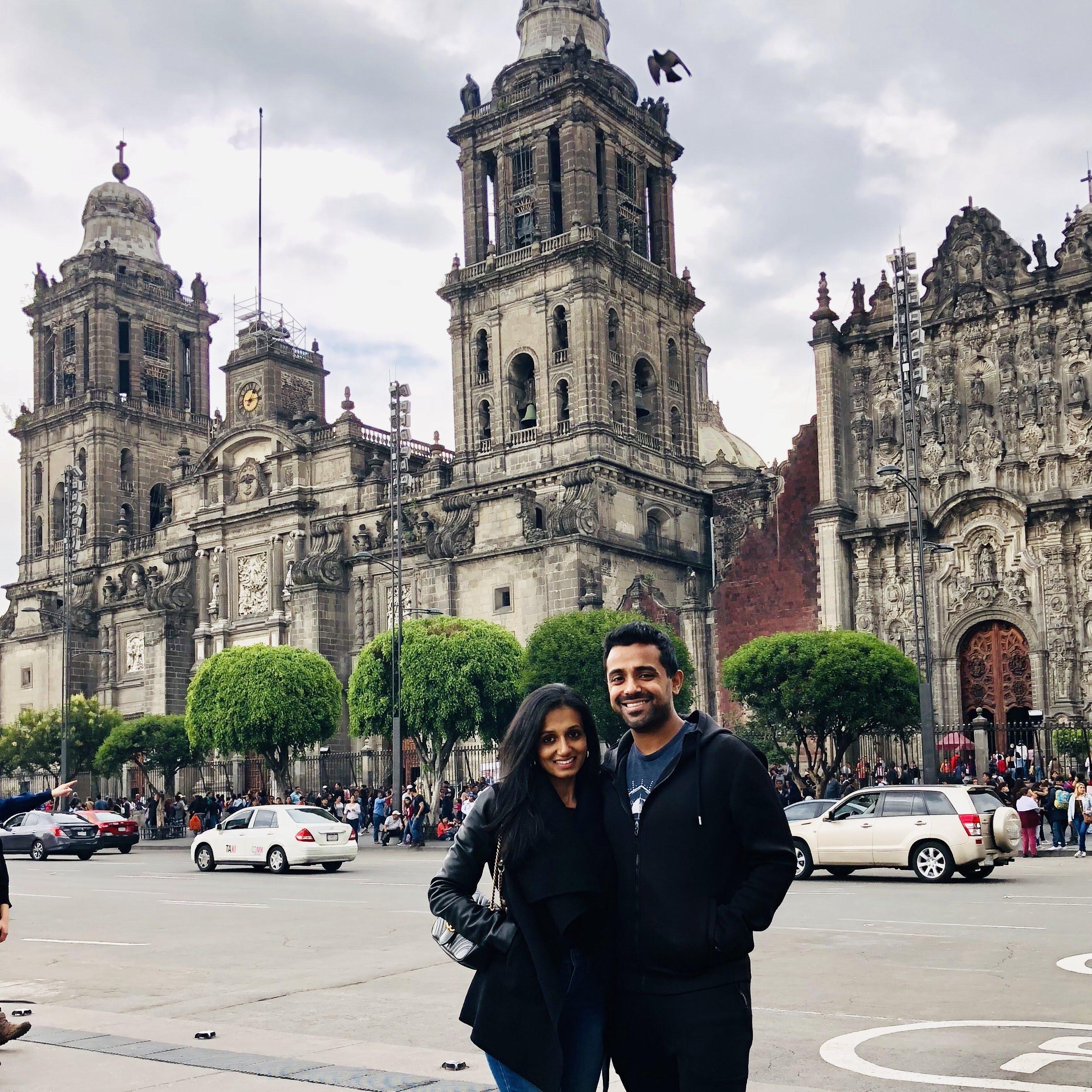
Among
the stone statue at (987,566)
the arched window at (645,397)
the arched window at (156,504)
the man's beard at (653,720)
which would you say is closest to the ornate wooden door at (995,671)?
the stone statue at (987,566)

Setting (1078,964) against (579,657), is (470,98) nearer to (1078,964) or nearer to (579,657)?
(579,657)

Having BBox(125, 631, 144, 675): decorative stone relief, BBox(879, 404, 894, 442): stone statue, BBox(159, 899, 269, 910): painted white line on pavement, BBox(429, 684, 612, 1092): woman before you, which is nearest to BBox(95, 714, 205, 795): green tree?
BBox(125, 631, 144, 675): decorative stone relief

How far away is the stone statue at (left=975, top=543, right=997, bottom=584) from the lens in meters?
41.4

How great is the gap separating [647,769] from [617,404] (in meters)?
47.4

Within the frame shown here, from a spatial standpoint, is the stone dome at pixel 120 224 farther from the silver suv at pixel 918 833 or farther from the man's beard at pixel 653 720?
the man's beard at pixel 653 720

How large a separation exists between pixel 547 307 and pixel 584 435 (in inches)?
214

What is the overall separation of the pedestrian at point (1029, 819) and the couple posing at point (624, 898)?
22.3 m

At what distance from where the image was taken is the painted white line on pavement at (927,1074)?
696cm

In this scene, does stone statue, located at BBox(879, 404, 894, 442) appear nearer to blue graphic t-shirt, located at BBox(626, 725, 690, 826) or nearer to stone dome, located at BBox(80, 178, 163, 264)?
blue graphic t-shirt, located at BBox(626, 725, 690, 826)

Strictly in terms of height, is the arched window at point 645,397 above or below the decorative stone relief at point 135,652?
above

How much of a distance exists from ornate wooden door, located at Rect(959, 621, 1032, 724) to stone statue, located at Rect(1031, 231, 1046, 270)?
10685 millimetres

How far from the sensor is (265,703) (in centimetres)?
4547

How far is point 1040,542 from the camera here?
40656mm

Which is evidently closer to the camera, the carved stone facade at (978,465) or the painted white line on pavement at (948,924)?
the painted white line on pavement at (948,924)
